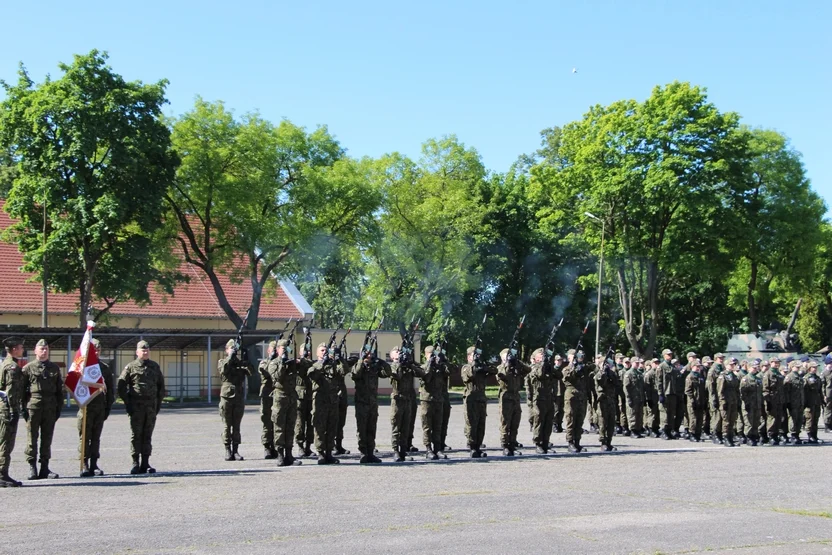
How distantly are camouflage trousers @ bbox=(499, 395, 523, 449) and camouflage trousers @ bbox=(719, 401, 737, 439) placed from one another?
16.9 feet

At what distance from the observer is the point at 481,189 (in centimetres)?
5394

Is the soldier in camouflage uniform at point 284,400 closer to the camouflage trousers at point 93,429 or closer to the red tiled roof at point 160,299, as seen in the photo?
the camouflage trousers at point 93,429

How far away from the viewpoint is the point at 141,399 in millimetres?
13430

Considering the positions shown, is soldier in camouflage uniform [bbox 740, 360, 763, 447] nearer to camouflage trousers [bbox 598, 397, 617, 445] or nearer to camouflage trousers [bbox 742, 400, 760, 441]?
camouflage trousers [bbox 742, 400, 760, 441]

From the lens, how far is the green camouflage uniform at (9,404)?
11.7m

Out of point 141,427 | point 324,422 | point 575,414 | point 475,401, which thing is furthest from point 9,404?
point 575,414

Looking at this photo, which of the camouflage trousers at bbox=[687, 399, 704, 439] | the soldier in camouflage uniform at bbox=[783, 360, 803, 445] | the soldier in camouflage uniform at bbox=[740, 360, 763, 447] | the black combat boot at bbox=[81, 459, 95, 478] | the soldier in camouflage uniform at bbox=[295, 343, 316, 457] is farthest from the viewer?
the soldier in camouflage uniform at bbox=[783, 360, 803, 445]

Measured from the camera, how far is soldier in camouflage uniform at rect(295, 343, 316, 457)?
48.0ft

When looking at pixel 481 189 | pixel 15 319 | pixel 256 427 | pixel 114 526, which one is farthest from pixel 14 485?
pixel 481 189

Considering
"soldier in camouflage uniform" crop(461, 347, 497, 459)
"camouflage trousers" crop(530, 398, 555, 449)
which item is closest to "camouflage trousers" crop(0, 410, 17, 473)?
"soldier in camouflage uniform" crop(461, 347, 497, 459)

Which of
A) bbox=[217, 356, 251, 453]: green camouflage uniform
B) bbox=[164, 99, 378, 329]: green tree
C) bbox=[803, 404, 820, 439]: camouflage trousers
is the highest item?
bbox=[164, 99, 378, 329]: green tree

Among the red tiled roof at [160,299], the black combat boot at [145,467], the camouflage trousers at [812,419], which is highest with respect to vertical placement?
the red tiled roof at [160,299]

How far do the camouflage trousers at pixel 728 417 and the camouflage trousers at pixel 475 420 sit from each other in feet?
18.8

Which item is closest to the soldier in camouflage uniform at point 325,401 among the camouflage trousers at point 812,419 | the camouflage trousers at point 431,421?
the camouflage trousers at point 431,421
